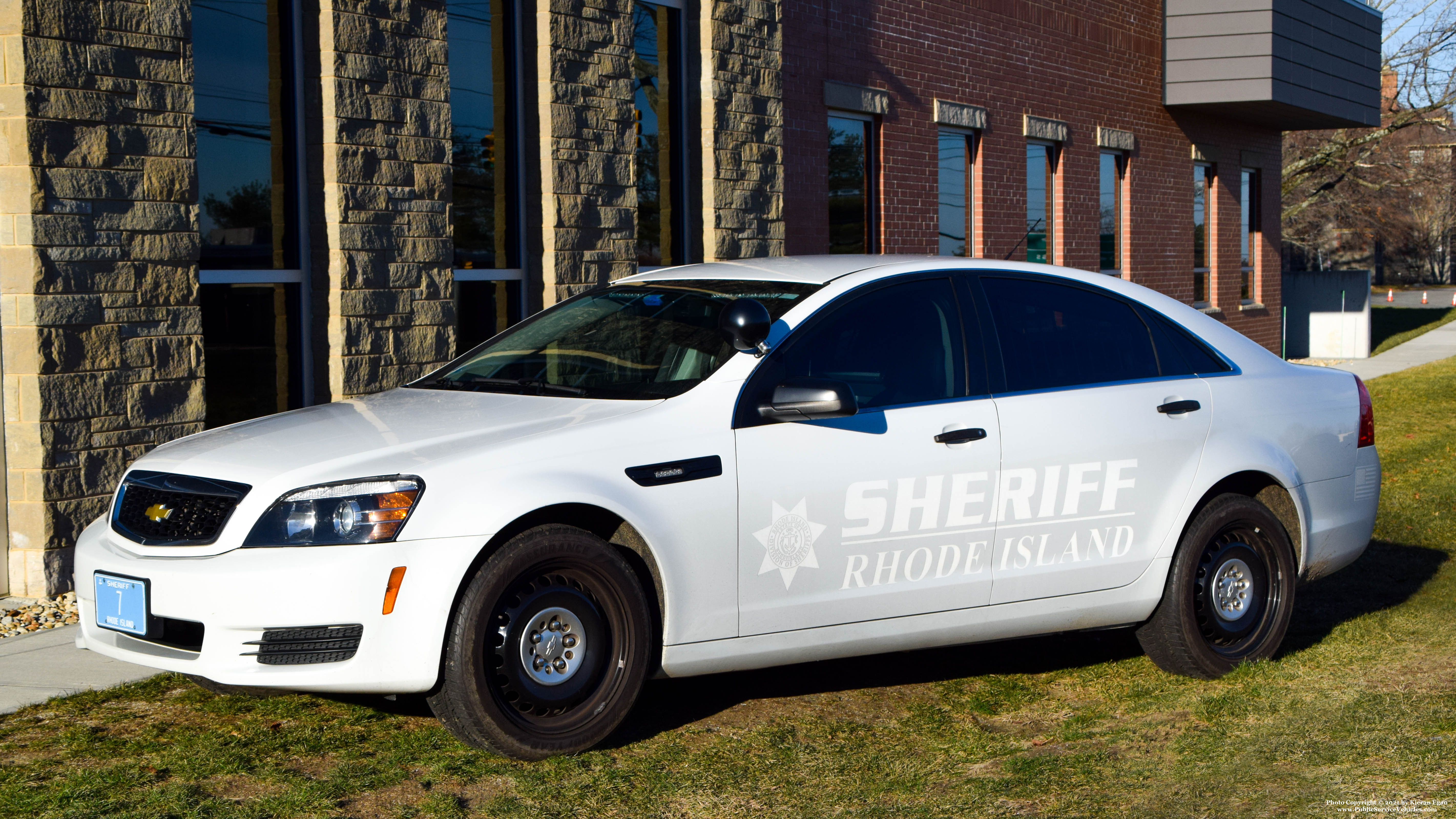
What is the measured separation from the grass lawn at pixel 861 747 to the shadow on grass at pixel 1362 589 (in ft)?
0.73

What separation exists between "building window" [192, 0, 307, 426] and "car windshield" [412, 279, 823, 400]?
273 cm

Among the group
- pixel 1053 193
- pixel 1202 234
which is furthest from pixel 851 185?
pixel 1202 234

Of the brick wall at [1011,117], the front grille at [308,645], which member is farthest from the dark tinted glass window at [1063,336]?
the brick wall at [1011,117]

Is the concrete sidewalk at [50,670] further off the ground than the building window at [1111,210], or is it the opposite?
the building window at [1111,210]

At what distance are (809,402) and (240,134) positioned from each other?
494cm

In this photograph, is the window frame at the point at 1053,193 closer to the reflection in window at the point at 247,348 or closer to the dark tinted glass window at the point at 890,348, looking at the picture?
the reflection in window at the point at 247,348

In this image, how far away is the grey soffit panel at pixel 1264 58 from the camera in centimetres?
1805

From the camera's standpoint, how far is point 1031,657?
6219 millimetres

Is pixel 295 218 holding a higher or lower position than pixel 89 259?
higher

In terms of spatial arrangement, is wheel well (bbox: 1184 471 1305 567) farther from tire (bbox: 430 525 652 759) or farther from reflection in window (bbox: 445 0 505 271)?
reflection in window (bbox: 445 0 505 271)

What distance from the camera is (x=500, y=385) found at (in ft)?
17.7

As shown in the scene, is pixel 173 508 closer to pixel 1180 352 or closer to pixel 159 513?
pixel 159 513

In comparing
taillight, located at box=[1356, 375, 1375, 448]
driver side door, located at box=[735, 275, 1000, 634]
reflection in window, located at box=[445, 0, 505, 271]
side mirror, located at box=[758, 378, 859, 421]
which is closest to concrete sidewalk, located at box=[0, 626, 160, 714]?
driver side door, located at box=[735, 275, 1000, 634]

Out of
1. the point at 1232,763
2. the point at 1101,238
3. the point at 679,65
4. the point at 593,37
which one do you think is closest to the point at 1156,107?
the point at 1101,238
